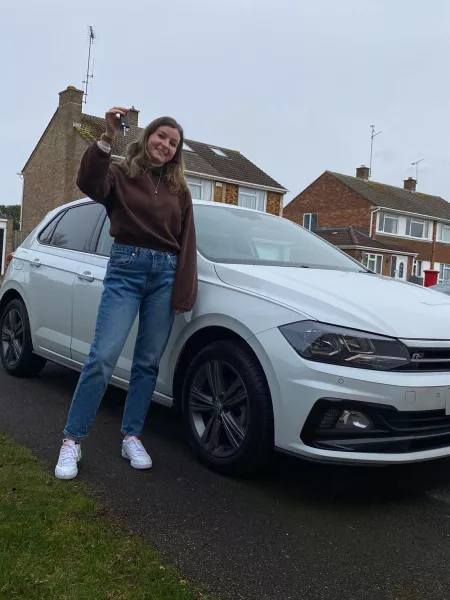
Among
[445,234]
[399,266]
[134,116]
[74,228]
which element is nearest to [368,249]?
[399,266]

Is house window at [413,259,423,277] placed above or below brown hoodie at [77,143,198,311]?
above

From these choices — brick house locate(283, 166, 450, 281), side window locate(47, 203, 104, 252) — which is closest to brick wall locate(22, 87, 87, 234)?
brick house locate(283, 166, 450, 281)

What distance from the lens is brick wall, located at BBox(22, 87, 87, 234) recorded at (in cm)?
3106

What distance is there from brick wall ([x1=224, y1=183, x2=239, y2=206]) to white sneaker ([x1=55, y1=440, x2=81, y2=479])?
97.2 ft

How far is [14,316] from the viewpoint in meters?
5.33

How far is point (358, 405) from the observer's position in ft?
9.46

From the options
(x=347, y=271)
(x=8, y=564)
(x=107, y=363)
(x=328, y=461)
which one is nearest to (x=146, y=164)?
(x=107, y=363)

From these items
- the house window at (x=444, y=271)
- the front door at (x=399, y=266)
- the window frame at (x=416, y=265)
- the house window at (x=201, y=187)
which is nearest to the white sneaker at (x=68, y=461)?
the house window at (x=201, y=187)

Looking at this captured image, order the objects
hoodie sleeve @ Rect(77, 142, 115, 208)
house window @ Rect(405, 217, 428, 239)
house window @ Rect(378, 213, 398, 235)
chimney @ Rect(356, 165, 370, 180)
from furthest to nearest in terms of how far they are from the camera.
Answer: chimney @ Rect(356, 165, 370, 180)
house window @ Rect(405, 217, 428, 239)
house window @ Rect(378, 213, 398, 235)
hoodie sleeve @ Rect(77, 142, 115, 208)

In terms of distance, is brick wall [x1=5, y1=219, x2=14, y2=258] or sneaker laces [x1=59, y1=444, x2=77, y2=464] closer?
sneaker laces [x1=59, y1=444, x2=77, y2=464]

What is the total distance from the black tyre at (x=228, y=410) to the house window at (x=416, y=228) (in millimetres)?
39985

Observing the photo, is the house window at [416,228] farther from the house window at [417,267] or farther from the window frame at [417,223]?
the house window at [417,267]

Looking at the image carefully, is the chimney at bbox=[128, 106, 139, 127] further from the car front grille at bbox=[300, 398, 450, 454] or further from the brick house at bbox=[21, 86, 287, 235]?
the car front grille at bbox=[300, 398, 450, 454]

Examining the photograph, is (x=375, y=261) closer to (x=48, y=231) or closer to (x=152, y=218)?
(x=48, y=231)
